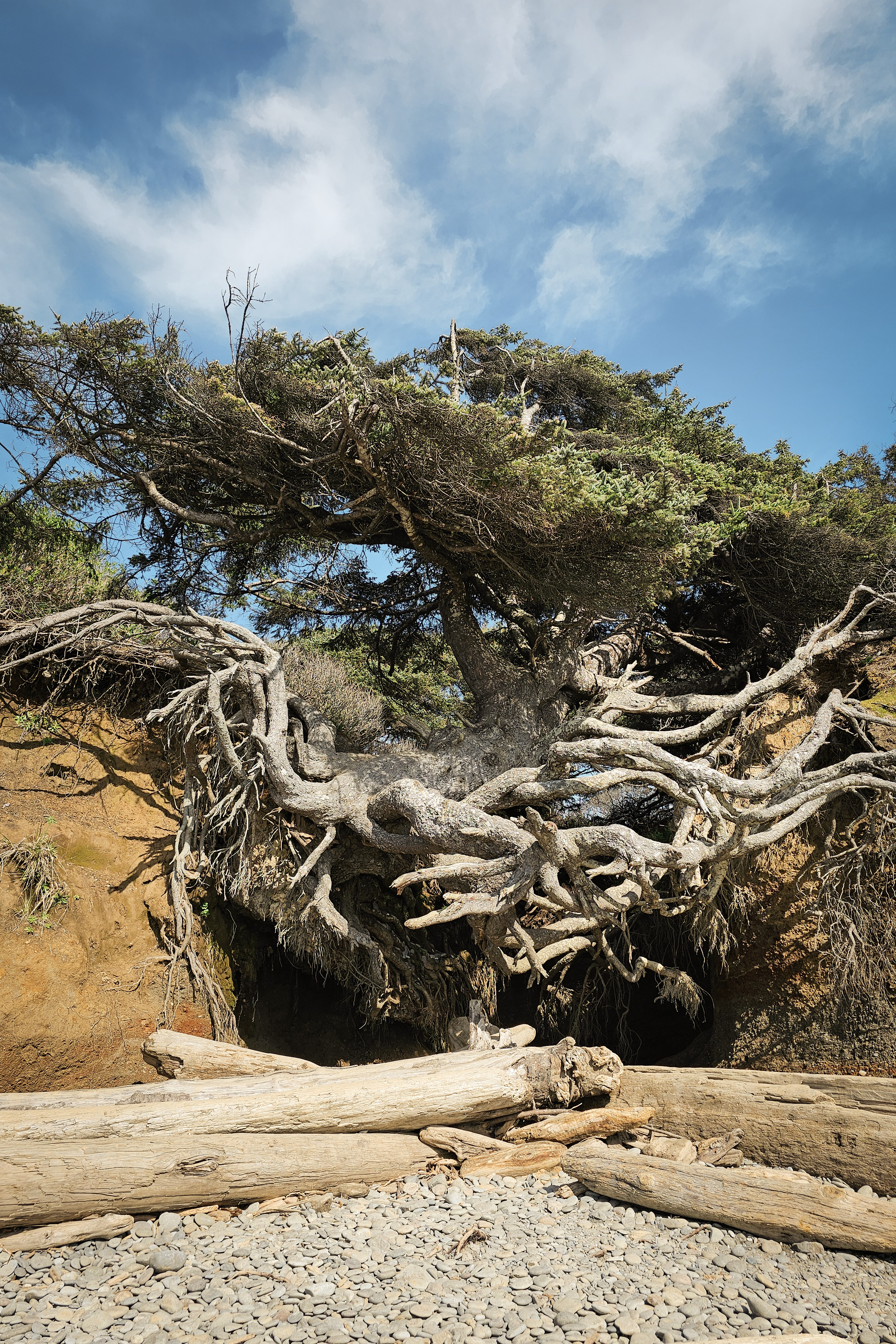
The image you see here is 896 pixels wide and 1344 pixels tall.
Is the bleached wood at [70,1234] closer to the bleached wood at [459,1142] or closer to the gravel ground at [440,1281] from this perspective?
the gravel ground at [440,1281]

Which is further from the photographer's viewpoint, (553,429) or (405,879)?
(553,429)

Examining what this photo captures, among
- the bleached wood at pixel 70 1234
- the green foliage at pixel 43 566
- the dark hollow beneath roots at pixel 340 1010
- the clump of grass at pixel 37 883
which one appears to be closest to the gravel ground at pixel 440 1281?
the bleached wood at pixel 70 1234

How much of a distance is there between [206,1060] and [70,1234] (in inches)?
62.2

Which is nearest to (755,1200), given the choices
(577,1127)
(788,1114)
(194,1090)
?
(788,1114)

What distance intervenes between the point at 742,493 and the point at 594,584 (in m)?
2.10

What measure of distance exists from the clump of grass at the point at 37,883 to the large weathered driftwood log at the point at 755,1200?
5.77 m

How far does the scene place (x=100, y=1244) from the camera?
446 centimetres

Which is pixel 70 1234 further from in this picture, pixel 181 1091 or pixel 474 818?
pixel 474 818

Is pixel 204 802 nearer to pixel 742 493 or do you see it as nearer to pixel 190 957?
pixel 190 957

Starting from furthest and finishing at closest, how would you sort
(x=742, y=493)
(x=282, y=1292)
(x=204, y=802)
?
(x=204, y=802) → (x=742, y=493) → (x=282, y=1292)

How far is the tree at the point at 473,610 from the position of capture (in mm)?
6906

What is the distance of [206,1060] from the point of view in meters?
5.99

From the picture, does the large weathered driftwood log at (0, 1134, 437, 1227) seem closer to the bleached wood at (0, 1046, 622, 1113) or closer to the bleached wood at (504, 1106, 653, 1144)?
the bleached wood at (0, 1046, 622, 1113)

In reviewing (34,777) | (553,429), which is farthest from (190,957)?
(553,429)
